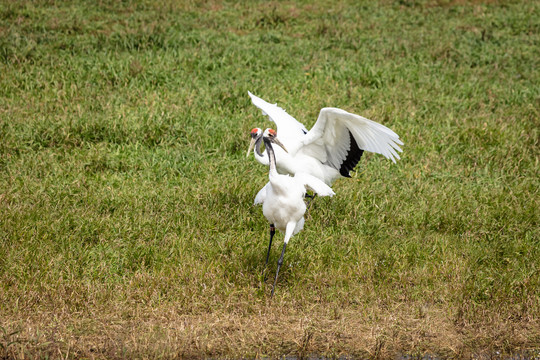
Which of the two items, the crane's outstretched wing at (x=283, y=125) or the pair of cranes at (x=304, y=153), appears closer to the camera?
the pair of cranes at (x=304, y=153)

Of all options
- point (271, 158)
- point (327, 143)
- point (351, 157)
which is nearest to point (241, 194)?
point (327, 143)

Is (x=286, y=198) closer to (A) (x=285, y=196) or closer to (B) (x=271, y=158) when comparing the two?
(A) (x=285, y=196)

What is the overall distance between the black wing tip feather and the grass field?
370 millimetres

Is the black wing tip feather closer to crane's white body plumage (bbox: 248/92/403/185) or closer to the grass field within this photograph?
crane's white body plumage (bbox: 248/92/403/185)

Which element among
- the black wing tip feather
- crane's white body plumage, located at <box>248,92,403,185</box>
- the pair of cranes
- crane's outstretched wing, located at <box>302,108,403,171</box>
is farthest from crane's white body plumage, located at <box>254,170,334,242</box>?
the black wing tip feather

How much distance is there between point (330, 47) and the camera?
10562mm

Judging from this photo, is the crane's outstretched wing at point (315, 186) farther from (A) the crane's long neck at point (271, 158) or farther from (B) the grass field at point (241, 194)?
(B) the grass field at point (241, 194)

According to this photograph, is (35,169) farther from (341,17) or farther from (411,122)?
(341,17)

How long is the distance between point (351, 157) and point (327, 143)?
27cm

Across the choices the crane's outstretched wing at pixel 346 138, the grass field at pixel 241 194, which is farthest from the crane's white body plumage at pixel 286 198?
the crane's outstretched wing at pixel 346 138

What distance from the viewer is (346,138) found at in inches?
225

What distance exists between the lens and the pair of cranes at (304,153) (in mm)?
4906

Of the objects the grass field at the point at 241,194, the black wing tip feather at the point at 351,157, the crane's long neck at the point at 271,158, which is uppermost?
the crane's long neck at the point at 271,158

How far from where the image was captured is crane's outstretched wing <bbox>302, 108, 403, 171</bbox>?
17.4 feet
